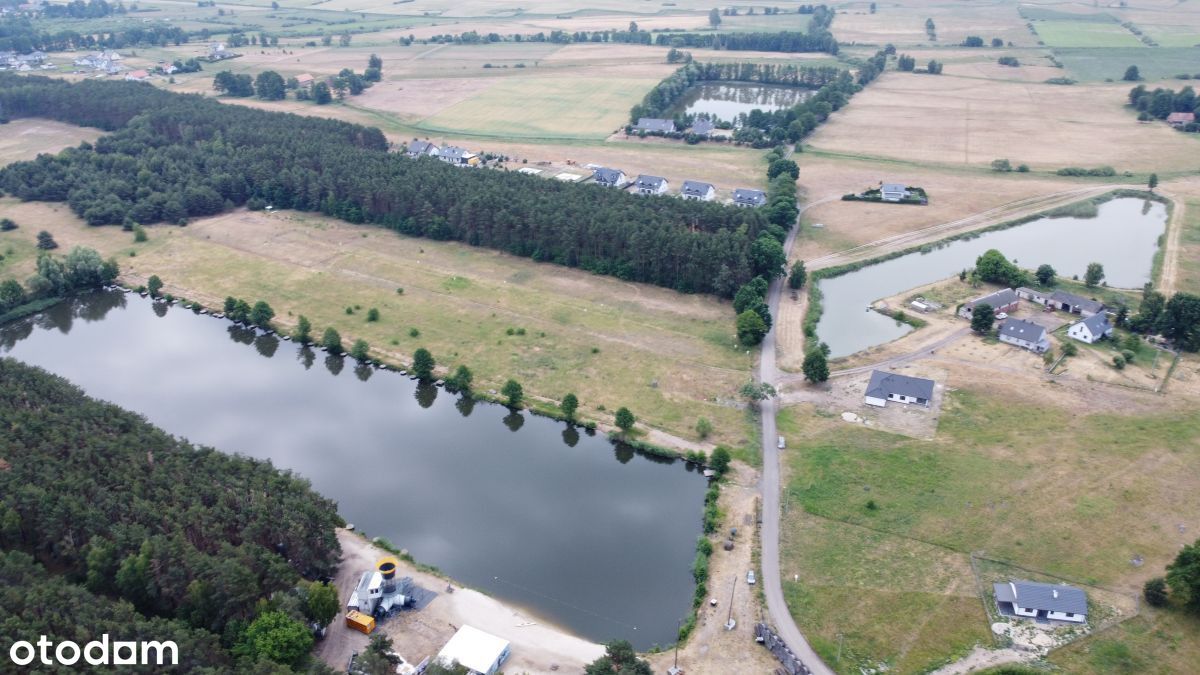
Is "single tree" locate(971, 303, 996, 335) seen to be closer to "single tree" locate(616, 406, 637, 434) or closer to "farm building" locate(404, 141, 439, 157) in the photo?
"single tree" locate(616, 406, 637, 434)

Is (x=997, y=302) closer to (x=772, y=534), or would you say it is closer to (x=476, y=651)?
(x=772, y=534)

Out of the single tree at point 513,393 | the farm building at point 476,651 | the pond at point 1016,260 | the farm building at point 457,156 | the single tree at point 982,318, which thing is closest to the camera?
the farm building at point 476,651

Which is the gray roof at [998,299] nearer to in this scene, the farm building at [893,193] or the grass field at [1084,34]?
the farm building at [893,193]

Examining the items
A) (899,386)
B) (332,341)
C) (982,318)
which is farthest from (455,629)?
(982,318)

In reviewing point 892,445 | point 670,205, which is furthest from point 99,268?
point 892,445

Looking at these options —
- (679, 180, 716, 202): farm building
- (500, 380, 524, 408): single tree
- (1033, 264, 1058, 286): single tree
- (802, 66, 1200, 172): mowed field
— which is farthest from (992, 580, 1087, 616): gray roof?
(802, 66, 1200, 172): mowed field

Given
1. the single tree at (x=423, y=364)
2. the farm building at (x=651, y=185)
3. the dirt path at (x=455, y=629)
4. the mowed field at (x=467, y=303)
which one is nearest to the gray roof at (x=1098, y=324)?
the mowed field at (x=467, y=303)
